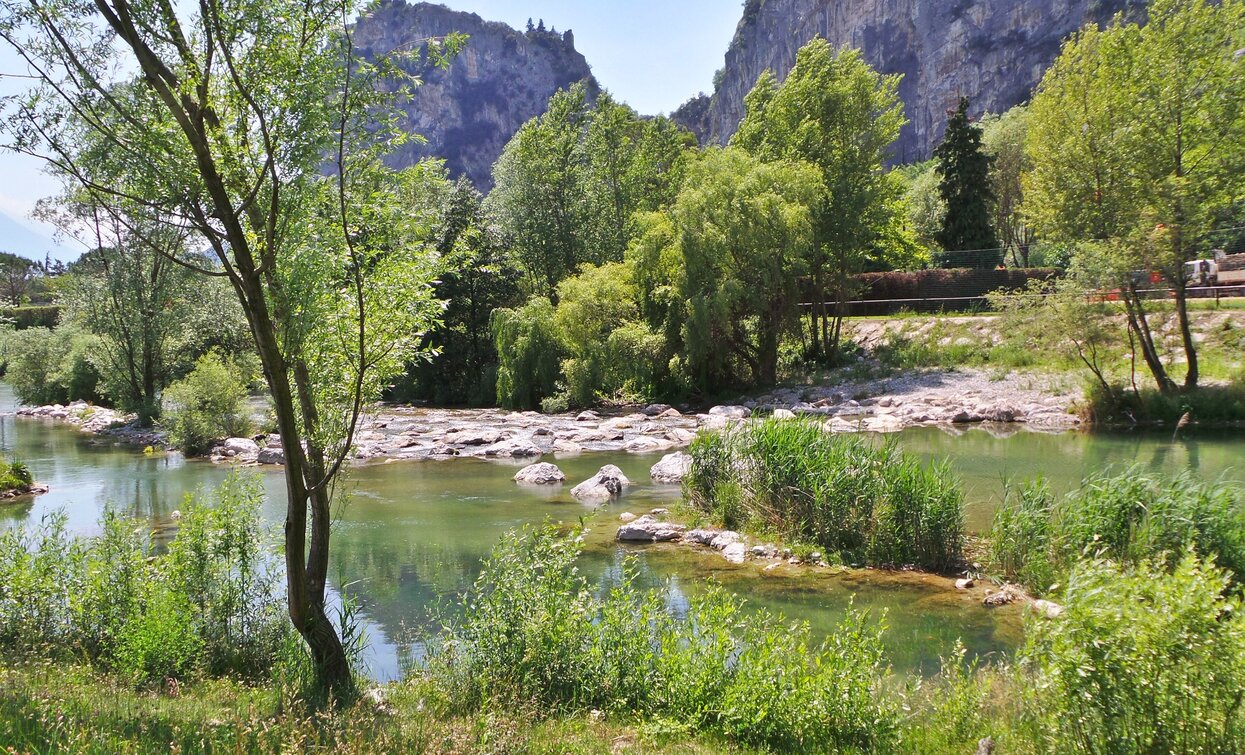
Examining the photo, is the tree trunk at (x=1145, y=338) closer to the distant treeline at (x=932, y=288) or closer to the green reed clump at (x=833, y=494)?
the distant treeline at (x=932, y=288)

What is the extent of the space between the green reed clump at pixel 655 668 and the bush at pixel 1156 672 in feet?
4.71

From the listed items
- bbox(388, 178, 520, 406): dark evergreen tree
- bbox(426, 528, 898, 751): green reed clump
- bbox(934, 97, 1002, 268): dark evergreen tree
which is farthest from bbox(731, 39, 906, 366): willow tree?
bbox(426, 528, 898, 751): green reed clump

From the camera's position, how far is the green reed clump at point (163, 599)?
6938 mm

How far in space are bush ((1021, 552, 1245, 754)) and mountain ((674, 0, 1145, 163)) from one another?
312 ft

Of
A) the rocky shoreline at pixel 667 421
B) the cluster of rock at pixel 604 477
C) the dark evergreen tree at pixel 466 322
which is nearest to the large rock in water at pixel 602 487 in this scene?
Result: the cluster of rock at pixel 604 477

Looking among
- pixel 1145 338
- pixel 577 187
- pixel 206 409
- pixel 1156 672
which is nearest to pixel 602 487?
pixel 1156 672

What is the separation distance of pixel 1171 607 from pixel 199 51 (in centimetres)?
726

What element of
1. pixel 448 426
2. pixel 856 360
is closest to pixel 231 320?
pixel 448 426

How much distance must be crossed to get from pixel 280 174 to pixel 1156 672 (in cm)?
648

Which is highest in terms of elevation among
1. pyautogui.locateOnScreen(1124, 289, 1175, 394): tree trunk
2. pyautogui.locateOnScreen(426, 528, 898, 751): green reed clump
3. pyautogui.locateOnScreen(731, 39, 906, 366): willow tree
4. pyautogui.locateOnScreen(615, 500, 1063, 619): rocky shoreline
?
pyautogui.locateOnScreen(731, 39, 906, 366): willow tree

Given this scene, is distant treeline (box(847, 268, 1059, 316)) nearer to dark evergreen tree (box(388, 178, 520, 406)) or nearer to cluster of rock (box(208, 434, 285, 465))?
dark evergreen tree (box(388, 178, 520, 406))

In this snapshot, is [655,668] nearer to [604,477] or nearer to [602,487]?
[602,487]

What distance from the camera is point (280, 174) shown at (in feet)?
18.6

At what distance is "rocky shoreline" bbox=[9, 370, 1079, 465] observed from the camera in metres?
24.4
